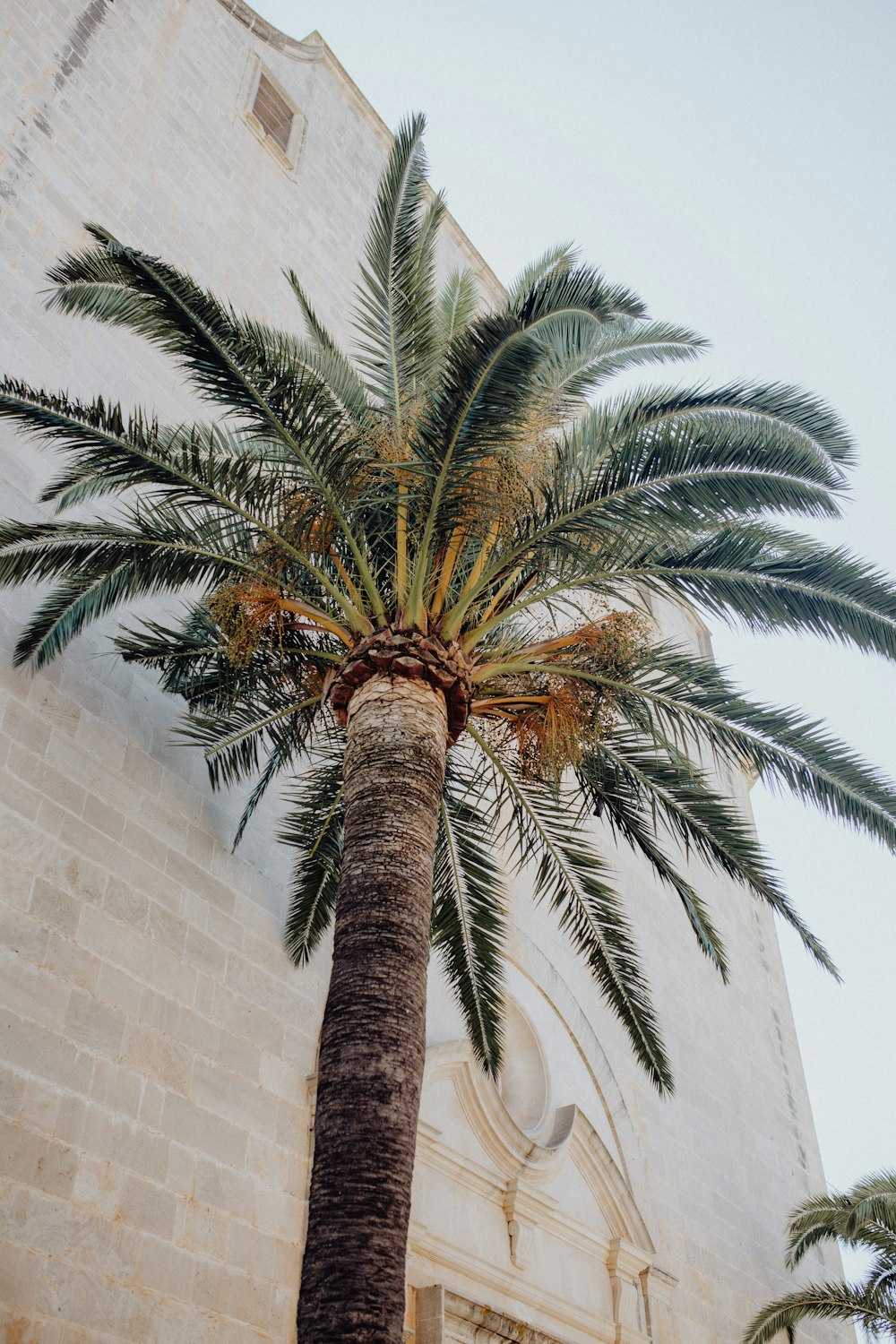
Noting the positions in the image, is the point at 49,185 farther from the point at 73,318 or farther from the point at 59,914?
the point at 59,914

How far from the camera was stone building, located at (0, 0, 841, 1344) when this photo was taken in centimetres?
673

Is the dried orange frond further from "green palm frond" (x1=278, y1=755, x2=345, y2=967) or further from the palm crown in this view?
"green palm frond" (x1=278, y1=755, x2=345, y2=967)

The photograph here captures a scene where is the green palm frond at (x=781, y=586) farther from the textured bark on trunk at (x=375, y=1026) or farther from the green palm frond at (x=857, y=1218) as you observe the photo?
the green palm frond at (x=857, y=1218)

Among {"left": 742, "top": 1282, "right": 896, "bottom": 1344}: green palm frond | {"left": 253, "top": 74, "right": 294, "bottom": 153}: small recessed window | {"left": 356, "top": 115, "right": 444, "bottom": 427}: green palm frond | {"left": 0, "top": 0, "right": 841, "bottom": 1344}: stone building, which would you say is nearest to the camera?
{"left": 0, "top": 0, "right": 841, "bottom": 1344}: stone building

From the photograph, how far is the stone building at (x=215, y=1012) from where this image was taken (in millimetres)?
6734

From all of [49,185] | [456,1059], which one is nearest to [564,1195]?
[456,1059]

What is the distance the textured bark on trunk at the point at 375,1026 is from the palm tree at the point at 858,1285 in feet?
29.0

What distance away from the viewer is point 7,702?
754cm

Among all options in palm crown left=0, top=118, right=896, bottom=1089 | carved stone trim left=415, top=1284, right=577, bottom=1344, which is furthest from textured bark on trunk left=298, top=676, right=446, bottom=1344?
carved stone trim left=415, top=1284, right=577, bottom=1344

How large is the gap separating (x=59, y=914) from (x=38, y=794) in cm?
75

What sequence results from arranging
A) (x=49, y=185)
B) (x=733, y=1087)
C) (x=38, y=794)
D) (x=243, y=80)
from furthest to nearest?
1. (x=733, y=1087)
2. (x=243, y=80)
3. (x=49, y=185)
4. (x=38, y=794)

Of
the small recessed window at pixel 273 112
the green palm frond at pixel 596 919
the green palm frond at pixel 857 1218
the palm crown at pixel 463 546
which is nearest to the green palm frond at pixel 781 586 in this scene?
the palm crown at pixel 463 546

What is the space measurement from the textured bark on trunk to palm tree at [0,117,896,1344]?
0.9 inches

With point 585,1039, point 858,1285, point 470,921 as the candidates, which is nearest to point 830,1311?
point 858,1285
